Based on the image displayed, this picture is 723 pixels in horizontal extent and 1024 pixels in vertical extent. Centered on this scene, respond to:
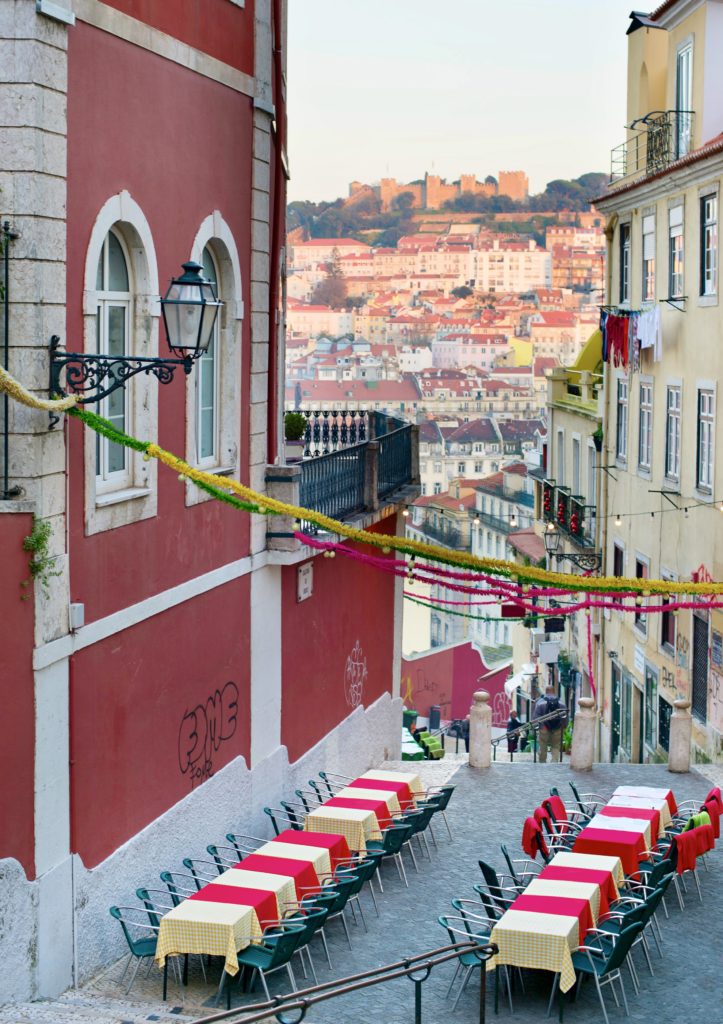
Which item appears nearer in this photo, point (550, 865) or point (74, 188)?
point (74, 188)

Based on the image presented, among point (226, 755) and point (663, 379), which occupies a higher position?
point (663, 379)

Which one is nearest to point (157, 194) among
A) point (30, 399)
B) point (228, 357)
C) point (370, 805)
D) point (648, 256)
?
point (228, 357)

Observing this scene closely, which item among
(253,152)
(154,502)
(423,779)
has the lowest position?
(423,779)

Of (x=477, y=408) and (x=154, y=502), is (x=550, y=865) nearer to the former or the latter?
(x=154, y=502)

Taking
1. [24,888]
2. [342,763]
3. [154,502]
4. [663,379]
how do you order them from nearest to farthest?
1. [24,888]
2. [154,502]
3. [342,763]
4. [663,379]

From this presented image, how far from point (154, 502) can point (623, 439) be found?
1710 cm

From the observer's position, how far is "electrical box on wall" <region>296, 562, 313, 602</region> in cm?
1542

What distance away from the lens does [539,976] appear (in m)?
11.2

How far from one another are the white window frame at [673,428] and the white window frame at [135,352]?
13.4m

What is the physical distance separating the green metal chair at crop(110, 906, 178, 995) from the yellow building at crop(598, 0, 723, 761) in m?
11.6

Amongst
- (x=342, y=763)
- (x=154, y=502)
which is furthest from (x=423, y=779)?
(x=154, y=502)

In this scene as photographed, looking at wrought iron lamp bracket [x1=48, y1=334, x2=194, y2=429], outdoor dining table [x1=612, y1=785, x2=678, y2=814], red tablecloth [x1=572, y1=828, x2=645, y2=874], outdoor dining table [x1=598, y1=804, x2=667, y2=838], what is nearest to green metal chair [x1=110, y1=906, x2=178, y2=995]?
wrought iron lamp bracket [x1=48, y1=334, x2=194, y2=429]

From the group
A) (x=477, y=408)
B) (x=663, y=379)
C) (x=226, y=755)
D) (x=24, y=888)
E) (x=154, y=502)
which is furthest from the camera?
(x=477, y=408)

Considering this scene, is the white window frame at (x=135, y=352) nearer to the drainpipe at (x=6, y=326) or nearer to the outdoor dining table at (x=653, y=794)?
the drainpipe at (x=6, y=326)
